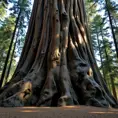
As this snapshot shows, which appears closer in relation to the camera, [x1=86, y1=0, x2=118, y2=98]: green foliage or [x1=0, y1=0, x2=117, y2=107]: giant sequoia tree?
[x1=0, y1=0, x2=117, y2=107]: giant sequoia tree

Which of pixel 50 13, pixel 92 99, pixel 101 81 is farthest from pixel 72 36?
pixel 92 99

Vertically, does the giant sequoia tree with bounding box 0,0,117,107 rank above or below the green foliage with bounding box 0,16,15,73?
below

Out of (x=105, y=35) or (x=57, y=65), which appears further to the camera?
(x=105, y=35)

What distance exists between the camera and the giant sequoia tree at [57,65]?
4.48m

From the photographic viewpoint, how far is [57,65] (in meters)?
5.03

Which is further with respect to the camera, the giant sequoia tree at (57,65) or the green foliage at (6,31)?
the green foliage at (6,31)

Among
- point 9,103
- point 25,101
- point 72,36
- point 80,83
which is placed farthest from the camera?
point 72,36

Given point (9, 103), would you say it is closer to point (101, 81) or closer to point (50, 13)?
point (101, 81)

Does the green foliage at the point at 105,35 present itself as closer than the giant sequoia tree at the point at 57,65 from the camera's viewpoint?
No

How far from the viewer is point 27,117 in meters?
2.68

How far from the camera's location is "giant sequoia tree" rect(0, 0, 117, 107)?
448 centimetres

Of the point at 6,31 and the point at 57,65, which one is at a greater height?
the point at 6,31

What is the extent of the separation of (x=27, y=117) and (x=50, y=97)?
5.55ft

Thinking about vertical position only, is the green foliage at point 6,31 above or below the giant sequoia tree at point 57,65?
above
